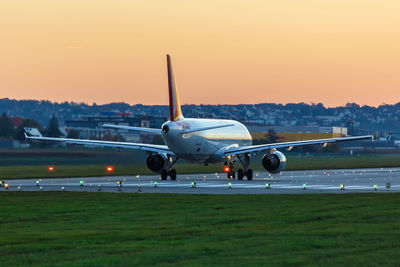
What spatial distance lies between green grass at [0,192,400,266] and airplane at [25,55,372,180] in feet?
66.1

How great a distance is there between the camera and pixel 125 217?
102 feet

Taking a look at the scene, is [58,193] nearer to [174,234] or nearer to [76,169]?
[174,234]

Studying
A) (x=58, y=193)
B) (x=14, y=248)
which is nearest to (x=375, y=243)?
(x=14, y=248)

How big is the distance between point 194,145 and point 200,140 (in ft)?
2.73

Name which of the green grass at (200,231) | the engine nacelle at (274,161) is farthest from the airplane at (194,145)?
the green grass at (200,231)

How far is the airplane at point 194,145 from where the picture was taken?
200 feet

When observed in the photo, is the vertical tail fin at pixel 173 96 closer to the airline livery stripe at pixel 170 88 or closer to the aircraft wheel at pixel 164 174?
the airline livery stripe at pixel 170 88

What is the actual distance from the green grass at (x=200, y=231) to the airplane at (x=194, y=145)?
66.1 feet

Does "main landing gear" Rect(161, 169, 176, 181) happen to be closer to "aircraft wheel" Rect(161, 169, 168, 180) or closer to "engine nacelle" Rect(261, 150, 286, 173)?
"aircraft wheel" Rect(161, 169, 168, 180)

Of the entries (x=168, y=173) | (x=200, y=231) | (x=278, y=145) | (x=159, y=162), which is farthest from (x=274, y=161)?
(x=200, y=231)

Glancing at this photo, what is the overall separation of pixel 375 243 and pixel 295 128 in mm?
130933

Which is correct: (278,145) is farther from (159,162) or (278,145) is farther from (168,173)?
(159,162)

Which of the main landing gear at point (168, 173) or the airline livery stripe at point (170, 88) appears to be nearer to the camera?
Answer: the airline livery stripe at point (170, 88)

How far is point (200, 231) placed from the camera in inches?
1040
